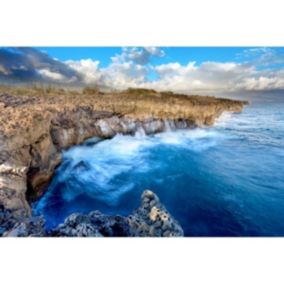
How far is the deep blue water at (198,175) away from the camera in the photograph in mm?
2549

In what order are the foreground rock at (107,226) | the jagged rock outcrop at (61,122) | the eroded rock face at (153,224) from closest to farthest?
the foreground rock at (107,226)
the eroded rock face at (153,224)
the jagged rock outcrop at (61,122)

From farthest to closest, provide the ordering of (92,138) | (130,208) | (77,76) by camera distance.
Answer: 1. (92,138)
2. (77,76)
3. (130,208)

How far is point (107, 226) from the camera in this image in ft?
7.10

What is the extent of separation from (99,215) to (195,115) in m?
2.11

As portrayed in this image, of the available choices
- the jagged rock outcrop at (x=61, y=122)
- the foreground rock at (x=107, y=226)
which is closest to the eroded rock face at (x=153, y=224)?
the foreground rock at (x=107, y=226)

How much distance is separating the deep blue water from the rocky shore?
0.58 feet

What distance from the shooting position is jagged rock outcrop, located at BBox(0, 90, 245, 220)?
236 cm

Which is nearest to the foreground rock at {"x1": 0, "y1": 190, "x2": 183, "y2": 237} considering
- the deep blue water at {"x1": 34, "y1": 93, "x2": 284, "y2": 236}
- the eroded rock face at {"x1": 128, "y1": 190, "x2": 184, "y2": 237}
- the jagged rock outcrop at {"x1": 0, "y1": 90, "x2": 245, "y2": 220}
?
the eroded rock face at {"x1": 128, "y1": 190, "x2": 184, "y2": 237}

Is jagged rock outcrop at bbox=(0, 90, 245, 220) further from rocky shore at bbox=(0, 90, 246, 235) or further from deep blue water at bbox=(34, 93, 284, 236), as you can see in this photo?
deep blue water at bbox=(34, 93, 284, 236)

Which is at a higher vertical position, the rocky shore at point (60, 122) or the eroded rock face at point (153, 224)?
the rocky shore at point (60, 122)

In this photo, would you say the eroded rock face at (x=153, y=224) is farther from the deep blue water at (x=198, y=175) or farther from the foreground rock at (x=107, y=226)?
the deep blue water at (x=198, y=175)
